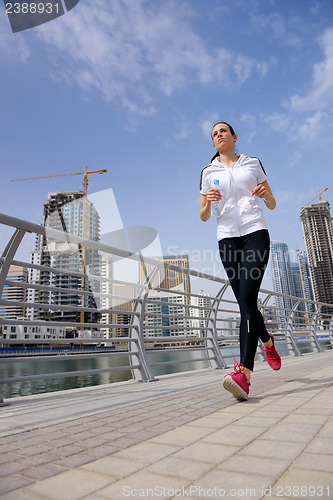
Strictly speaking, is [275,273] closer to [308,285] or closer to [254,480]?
[308,285]

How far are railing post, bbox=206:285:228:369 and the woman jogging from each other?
66.0 inches

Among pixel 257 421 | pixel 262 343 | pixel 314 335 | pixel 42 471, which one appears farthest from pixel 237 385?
pixel 314 335

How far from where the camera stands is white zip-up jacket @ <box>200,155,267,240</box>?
270 centimetres

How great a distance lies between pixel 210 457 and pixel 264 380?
225cm

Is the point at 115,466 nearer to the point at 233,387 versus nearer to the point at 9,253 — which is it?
the point at 233,387

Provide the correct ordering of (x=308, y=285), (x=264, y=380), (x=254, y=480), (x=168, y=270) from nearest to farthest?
(x=254, y=480), (x=264, y=380), (x=168, y=270), (x=308, y=285)

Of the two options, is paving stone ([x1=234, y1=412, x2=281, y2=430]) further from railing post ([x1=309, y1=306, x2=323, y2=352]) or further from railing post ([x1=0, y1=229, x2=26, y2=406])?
railing post ([x1=309, y1=306, x2=323, y2=352])

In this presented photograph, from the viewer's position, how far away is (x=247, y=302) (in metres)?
2.60

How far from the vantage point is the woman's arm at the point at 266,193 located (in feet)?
8.87

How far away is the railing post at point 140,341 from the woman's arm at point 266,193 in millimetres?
1378

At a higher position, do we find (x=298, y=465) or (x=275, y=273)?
(x=275, y=273)

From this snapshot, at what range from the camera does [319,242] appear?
421 feet

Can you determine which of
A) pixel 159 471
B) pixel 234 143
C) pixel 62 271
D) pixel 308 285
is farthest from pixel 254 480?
pixel 308 285

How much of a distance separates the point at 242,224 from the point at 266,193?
0.32 meters
